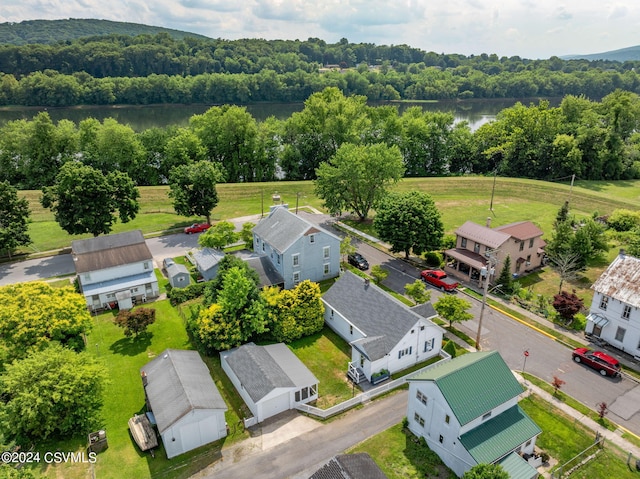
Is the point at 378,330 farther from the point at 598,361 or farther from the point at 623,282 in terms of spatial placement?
the point at 623,282

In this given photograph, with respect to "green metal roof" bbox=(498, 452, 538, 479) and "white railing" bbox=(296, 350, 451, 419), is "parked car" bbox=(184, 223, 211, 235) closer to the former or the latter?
"white railing" bbox=(296, 350, 451, 419)

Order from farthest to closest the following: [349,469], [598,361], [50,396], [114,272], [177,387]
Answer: [114,272] → [598,361] → [177,387] → [50,396] → [349,469]

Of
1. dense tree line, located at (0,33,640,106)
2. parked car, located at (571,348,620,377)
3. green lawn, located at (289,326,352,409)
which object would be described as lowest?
green lawn, located at (289,326,352,409)

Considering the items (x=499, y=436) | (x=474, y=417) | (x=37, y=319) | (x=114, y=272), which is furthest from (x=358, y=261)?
(x=37, y=319)

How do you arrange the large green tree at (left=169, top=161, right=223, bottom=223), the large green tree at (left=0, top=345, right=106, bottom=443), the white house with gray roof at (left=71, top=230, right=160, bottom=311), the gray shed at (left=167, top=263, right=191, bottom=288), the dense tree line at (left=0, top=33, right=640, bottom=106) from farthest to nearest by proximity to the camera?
1. the dense tree line at (left=0, top=33, right=640, bottom=106)
2. the large green tree at (left=169, top=161, right=223, bottom=223)
3. the gray shed at (left=167, top=263, right=191, bottom=288)
4. the white house with gray roof at (left=71, top=230, right=160, bottom=311)
5. the large green tree at (left=0, top=345, right=106, bottom=443)

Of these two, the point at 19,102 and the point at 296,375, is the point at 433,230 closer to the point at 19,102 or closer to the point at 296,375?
the point at 296,375

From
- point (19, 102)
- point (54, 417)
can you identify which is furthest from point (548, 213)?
point (19, 102)

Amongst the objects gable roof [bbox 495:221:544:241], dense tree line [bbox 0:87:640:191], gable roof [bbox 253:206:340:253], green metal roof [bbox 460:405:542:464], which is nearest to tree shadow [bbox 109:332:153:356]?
gable roof [bbox 253:206:340:253]
